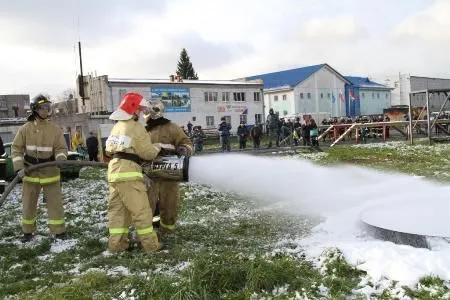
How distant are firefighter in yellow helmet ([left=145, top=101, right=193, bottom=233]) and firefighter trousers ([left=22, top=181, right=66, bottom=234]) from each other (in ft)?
3.88

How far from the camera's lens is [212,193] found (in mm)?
9039

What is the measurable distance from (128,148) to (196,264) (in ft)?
5.76

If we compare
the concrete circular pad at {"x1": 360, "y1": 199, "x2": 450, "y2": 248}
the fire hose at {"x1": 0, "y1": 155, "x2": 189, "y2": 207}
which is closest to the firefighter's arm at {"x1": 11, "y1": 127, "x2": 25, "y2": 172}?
the fire hose at {"x1": 0, "y1": 155, "x2": 189, "y2": 207}

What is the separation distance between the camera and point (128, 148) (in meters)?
5.27

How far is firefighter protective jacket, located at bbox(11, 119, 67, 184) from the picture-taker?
6223mm

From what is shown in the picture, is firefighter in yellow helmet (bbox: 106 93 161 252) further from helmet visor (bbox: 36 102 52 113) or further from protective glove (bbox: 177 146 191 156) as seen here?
helmet visor (bbox: 36 102 52 113)

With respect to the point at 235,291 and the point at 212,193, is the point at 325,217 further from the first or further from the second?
the point at 235,291

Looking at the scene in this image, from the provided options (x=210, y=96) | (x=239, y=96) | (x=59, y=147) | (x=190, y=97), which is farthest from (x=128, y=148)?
(x=239, y=96)

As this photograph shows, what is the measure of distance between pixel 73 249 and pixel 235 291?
8.52 ft

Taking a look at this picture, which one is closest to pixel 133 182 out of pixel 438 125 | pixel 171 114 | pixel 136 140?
pixel 136 140

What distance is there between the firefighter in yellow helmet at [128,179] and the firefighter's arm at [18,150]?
1.47 m

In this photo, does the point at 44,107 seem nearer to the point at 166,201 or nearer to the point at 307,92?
the point at 166,201

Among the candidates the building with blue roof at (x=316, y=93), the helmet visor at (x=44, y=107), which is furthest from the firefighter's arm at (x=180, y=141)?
the building with blue roof at (x=316, y=93)

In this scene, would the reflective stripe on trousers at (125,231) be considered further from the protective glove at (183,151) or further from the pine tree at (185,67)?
the pine tree at (185,67)
